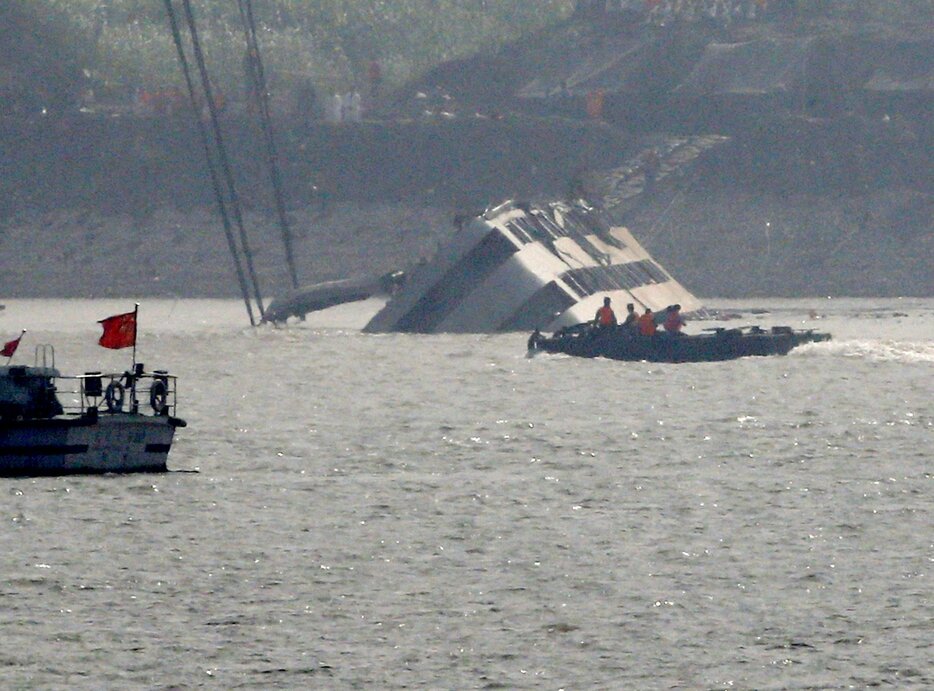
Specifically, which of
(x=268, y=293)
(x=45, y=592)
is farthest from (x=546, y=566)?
(x=268, y=293)

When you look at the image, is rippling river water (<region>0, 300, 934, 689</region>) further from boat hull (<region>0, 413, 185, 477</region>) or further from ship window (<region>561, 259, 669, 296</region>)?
ship window (<region>561, 259, 669, 296</region>)

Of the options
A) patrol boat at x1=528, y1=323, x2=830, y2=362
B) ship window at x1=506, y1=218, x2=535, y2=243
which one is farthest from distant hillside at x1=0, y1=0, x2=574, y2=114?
patrol boat at x1=528, y1=323, x2=830, y2=362

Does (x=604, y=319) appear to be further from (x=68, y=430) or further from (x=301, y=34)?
(x=301, y=34)

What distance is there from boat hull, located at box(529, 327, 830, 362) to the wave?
2707 mm

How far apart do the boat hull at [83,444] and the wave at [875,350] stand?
38593 millimetres

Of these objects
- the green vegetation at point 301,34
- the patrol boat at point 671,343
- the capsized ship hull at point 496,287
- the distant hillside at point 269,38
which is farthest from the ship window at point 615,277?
the green vegetation at point 301,34

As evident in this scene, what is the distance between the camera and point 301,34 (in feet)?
534

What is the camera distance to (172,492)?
49.2 m

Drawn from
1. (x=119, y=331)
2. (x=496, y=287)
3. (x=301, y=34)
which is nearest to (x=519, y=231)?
(x=496, y=287)

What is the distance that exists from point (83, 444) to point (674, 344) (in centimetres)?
3474

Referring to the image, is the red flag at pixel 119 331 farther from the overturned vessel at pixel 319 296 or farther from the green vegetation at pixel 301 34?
the green vegetation at pixel 301 34

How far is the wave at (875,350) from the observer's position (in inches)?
3369

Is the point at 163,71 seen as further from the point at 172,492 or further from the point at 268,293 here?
the point at 172,492

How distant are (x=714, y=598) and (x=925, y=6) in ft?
392
